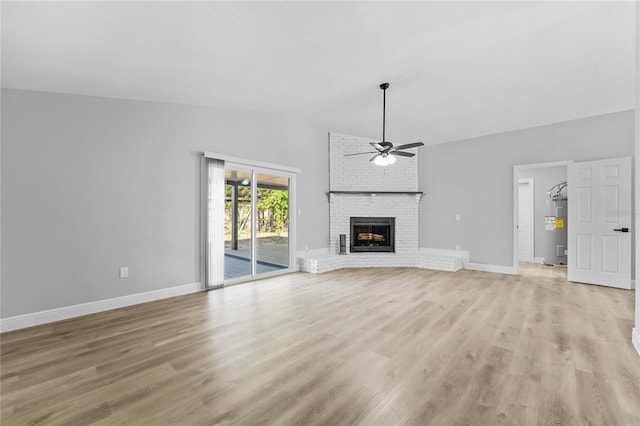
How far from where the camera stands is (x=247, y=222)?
5020mm

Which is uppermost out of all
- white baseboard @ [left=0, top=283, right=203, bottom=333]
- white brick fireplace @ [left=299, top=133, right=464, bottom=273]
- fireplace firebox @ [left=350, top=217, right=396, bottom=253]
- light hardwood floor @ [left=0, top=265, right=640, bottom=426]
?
white brick fireplace @ [left=299, top=133, right=464, bottom=273]

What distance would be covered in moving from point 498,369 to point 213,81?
13.5ft

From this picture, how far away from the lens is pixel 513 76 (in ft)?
11.6

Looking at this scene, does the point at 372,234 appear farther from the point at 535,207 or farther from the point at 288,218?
the point at 535,207

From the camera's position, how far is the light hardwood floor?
1655 millimetres

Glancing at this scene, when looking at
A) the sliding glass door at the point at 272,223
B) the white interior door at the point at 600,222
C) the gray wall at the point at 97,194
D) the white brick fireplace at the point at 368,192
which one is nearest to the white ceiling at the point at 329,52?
the gray wall at the point at 97,194

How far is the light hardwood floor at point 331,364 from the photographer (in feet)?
5.43

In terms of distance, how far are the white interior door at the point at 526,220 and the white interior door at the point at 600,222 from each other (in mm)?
2288

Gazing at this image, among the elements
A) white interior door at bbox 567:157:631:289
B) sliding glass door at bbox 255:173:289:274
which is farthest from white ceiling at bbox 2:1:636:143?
sliding glass door at bbox 255:173:289:274

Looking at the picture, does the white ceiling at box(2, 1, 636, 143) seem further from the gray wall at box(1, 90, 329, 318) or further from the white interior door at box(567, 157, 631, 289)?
the white interior door at box(567, 157, 631, 289)

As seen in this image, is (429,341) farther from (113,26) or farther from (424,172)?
(424,172)

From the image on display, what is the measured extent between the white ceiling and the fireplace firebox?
2996 millimetres

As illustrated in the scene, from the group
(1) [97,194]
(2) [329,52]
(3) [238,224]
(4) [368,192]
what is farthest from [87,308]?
Answer: (4) [368,192]

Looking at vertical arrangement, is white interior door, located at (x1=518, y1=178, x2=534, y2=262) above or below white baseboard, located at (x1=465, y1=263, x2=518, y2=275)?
above
